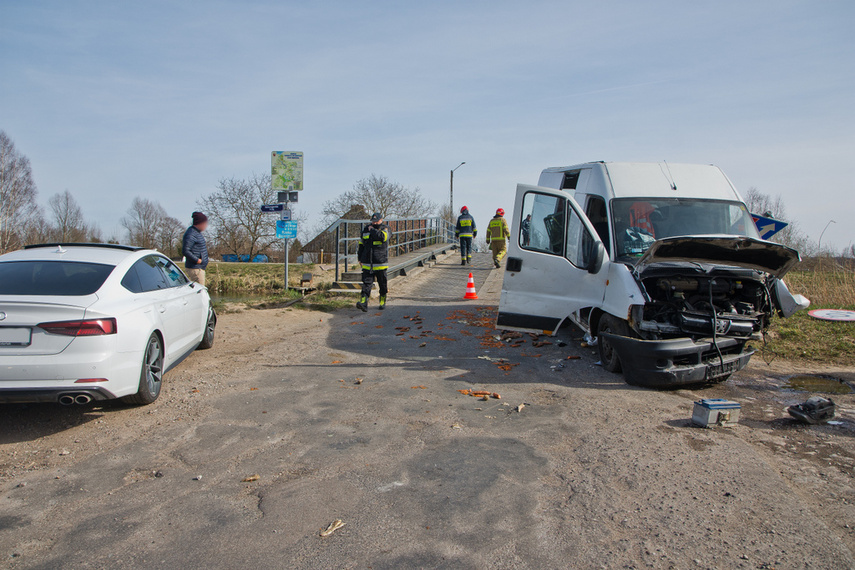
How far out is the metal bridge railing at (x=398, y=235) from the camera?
14133mm

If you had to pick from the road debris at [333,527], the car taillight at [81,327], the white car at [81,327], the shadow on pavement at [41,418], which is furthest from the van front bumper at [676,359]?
the shadow on pavement at [41,418]

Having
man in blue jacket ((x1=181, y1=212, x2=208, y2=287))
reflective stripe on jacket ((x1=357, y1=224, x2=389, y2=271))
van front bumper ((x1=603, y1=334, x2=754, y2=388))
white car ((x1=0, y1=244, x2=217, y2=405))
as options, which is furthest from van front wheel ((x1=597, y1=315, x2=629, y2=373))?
man in blue jacket ((x1=181, y1=212, x2=208, y2=287))

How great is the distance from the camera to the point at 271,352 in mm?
7941

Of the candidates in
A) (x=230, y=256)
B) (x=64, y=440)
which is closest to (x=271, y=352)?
(x=64, y=440)

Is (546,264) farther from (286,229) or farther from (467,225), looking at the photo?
(467,225)

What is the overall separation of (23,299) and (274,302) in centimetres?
830

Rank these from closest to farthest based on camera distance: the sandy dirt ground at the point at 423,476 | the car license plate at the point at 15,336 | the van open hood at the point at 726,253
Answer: the sandy dirt ground at the point at 423,476
the car license plate at the point at 15,336
the van open hood at the point at 726,253

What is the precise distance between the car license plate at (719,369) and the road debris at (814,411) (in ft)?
3.08

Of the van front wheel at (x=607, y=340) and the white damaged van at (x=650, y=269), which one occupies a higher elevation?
the white damaged van at (x=650, y=269)

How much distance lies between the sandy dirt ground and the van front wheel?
7.6 inches

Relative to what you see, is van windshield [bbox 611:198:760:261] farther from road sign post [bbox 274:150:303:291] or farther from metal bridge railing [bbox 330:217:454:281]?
road sign post [bbox 274:150:303:291]

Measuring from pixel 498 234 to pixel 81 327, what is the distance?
15.7m

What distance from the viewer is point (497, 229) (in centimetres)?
1920

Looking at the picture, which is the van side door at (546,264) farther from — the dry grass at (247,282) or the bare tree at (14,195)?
the bare tree at (14,195)
